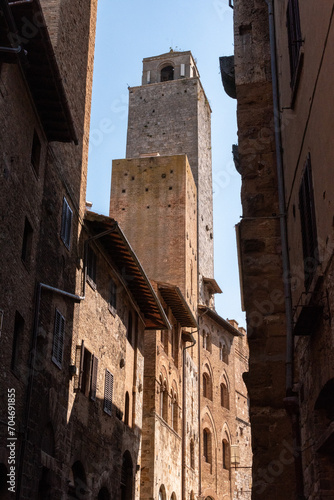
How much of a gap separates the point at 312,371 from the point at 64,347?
7932mm

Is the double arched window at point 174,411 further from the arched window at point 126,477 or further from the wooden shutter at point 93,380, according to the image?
the wooden shutter at point 93,380

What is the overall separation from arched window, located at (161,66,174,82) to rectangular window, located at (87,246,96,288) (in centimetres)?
2982

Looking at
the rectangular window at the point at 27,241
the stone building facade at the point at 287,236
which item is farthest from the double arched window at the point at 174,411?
the stone building facade at the point at 287,236

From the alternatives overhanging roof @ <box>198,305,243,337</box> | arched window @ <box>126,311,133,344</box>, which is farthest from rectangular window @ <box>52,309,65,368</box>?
overhanging roof @ <box>198,305,243,337</box>

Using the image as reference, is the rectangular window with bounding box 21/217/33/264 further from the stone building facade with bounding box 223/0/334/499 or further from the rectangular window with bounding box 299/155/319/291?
the rectangular window with bounding box 299/155/319/291

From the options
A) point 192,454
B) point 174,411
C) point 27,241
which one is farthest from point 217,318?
point 27,241

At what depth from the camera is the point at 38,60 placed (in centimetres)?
1151

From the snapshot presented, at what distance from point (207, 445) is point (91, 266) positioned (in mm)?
18342

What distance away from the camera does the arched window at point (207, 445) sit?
31.3 m

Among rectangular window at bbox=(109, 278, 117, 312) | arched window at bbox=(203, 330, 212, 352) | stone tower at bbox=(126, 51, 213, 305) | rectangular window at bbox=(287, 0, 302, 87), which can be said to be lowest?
rectangular window at bbox=(287, 0, 302, 87)

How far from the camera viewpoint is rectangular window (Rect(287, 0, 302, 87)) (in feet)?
24.1

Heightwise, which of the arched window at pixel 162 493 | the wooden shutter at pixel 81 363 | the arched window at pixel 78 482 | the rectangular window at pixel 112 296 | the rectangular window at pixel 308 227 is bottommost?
the arched window at pixel 78 482

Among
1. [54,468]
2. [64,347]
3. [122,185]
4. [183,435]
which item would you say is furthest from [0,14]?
[122,185]

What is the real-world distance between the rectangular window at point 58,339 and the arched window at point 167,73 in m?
32.9
